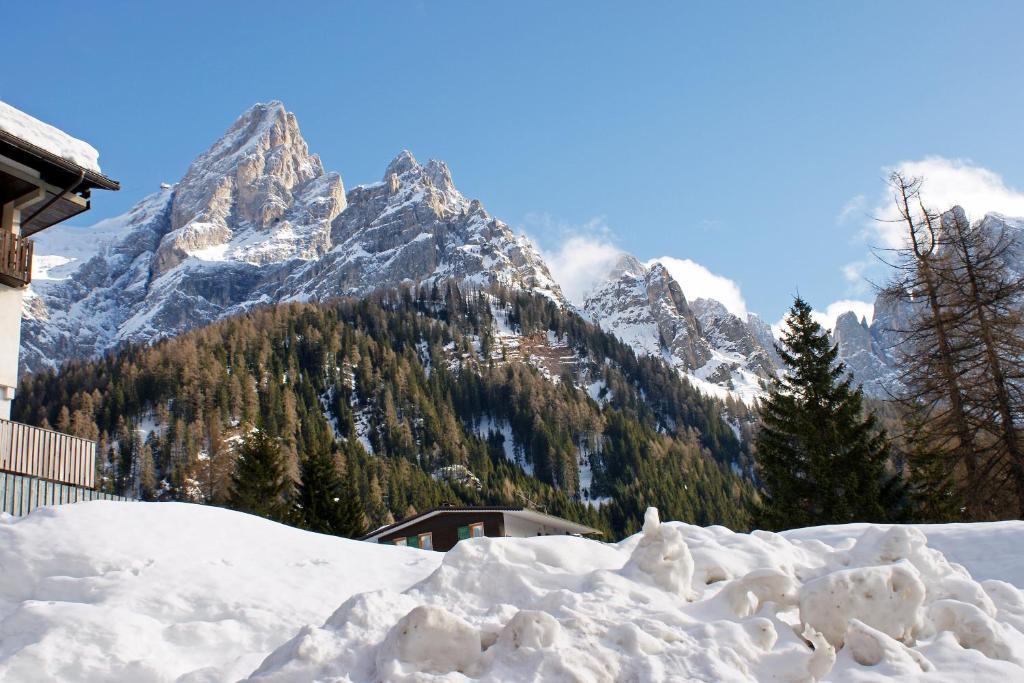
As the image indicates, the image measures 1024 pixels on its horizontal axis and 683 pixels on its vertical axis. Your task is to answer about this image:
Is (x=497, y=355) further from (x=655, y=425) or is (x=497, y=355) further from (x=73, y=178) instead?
(x=73, y=178)

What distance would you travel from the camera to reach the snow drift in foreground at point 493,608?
5.95 m

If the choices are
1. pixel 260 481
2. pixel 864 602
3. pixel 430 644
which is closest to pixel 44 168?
pixel 430 644

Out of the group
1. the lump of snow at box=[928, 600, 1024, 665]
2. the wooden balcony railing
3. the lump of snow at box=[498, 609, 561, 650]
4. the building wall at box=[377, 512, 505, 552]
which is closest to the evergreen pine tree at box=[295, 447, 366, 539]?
the building wall at box=[377, 512, 505, 552]

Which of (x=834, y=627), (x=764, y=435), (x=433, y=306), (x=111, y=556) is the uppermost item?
(x=433, y=306)

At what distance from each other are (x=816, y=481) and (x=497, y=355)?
125m

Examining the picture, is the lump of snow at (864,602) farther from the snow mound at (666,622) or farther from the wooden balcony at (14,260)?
the wooden balcony at (14,260)

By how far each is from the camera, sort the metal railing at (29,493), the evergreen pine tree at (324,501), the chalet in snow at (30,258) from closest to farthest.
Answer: the metal railing at (29,493) < the chalet in snow at (30,258) < the evergreen pine tree at (324,501)

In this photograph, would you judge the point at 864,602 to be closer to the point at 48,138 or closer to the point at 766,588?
the point at 766,588

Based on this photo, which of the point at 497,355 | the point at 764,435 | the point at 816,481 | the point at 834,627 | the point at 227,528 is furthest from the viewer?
the point at 497,355

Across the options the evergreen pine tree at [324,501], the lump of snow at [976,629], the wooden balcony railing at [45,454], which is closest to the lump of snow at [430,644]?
the lump of snow at [976,629]

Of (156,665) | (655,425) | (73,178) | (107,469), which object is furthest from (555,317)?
(156,665)

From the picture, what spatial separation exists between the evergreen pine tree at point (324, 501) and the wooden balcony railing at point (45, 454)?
26914 mm

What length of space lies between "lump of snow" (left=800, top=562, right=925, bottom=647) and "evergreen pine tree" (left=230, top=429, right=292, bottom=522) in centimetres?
3841

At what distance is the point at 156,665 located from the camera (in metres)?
7.21
